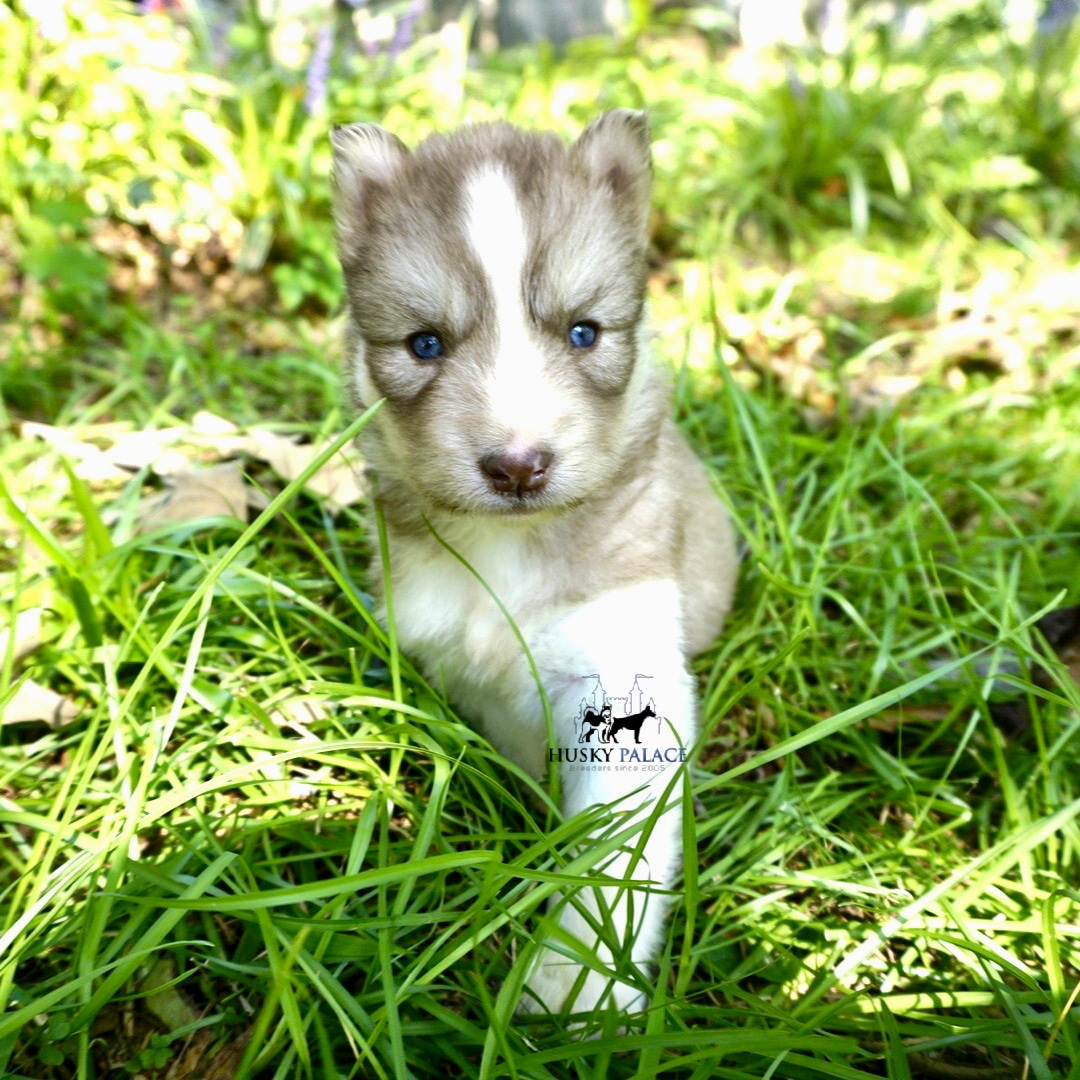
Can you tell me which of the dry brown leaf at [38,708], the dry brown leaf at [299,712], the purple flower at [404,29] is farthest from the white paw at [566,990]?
the purple flower at [404,29]

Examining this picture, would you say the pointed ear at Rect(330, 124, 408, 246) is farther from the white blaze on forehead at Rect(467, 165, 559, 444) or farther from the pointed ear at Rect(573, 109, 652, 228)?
the pointed ear at Rect(573, 109, 652, 228)

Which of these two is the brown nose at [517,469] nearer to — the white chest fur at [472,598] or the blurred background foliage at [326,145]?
the white chest fur at [472,598]

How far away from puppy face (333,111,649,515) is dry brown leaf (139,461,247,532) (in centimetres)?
141

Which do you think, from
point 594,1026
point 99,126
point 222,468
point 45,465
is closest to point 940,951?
point 594,1026

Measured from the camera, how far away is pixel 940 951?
256cm

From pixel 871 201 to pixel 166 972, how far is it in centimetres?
634

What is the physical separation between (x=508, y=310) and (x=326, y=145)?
14.1 ft

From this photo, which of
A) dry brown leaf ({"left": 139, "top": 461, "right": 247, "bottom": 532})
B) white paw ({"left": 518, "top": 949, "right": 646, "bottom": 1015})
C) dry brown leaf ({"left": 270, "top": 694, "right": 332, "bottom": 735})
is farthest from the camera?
dry brown leaf ({"left": 139, "top": 461, "right": 247, "bottom": 532})

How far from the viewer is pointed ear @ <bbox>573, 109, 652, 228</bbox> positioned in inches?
101

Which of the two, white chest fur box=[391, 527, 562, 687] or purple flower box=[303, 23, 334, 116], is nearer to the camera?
white chest fur box=[391, 527, 562, 687]

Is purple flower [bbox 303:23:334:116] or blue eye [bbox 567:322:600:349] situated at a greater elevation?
purple flower [bbox 303:23:334:116]

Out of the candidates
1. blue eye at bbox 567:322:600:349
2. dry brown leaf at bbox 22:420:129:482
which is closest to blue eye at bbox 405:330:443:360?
blue eye at bbox 567:322:600:349

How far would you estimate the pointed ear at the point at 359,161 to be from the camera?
257cm
